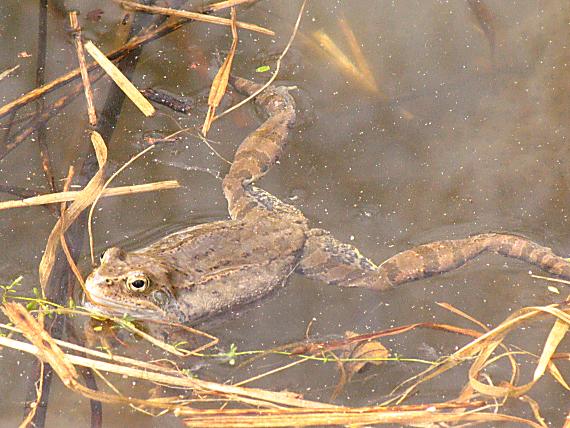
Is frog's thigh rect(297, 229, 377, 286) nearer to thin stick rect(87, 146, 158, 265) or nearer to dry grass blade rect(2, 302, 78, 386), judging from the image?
thin stick rect(87, 146, 158, 265)

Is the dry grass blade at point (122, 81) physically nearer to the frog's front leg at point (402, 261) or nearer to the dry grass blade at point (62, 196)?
the dry grass blade at point (62, 196)

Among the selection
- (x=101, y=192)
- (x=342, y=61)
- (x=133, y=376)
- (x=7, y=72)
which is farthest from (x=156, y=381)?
(x=342, y=61)

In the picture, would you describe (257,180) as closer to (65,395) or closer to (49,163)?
(49,163)

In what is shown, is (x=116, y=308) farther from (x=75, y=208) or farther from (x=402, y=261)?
(x=402, y=261)

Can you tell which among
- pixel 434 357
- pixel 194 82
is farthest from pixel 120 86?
pixel 434 357

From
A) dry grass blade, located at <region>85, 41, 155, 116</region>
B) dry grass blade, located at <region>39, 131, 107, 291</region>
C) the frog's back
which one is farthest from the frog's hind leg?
dry grass blade, located at <region>39, 131, 107, 291</region>
